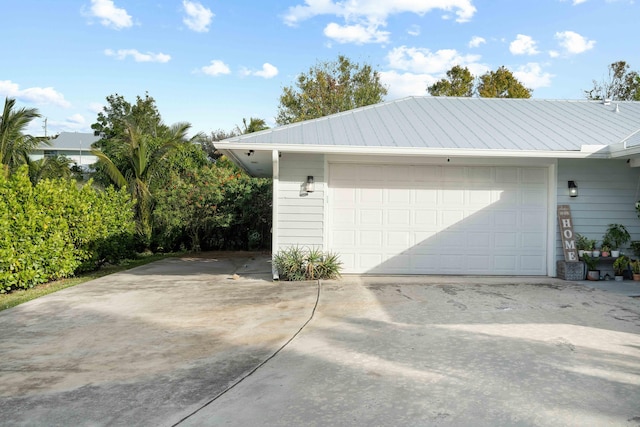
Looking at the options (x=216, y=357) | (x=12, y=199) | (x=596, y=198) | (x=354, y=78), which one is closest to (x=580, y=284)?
(x=596, y=198)

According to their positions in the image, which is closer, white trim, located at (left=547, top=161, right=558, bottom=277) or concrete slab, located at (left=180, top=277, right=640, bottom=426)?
concrete slab, located at (left=180, top=277, right=640, bottom=426)

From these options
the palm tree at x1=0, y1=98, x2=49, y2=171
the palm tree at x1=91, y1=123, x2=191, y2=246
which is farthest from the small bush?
the palm tree at x1=0, y1=98, x2=49, y2=171

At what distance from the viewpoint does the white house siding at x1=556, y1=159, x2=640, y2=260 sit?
941 cm

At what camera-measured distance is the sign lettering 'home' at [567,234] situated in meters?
9.11

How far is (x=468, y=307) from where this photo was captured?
261 inches

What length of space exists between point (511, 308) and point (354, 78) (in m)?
23.8

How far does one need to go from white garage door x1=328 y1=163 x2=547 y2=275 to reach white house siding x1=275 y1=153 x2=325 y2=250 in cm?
47

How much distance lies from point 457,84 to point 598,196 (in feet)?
73.5

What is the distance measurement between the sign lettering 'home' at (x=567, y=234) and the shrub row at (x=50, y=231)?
32.4 ft

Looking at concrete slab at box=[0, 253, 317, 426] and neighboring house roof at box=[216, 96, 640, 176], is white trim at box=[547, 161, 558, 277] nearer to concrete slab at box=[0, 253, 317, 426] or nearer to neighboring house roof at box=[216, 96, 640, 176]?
neighboring house roof at box=[216, 96, 640, 176]

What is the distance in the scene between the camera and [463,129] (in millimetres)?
9719

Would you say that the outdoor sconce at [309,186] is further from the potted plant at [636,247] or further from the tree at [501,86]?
the tree at [501,86]

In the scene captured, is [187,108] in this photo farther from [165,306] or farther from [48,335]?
[48,335]

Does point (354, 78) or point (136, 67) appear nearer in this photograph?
point (136, 67)
